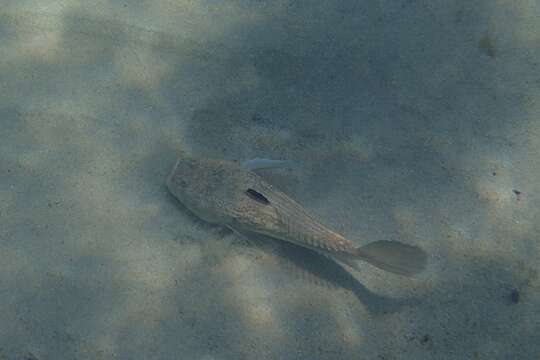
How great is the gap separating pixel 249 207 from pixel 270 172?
0.59 meters

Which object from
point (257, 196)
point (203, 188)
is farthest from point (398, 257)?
point (203, 188)

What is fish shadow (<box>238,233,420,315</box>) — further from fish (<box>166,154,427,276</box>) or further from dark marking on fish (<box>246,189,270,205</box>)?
dark marking on fish (<box>246,189,270,205</box>)

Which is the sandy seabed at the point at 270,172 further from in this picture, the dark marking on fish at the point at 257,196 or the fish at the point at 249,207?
the dark marking on fish at the point at 257,196

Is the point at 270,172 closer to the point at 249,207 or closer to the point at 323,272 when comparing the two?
the point at 249,207

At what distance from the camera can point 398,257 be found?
13.8ft

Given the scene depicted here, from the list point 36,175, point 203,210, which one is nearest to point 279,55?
point 203,210

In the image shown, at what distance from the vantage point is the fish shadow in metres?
4.45

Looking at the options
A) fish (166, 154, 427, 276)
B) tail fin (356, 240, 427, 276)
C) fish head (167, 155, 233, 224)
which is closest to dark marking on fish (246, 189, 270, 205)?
fish (166, 154, 427, 276)

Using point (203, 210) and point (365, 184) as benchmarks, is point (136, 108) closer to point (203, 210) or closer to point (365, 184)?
point (203, 210)

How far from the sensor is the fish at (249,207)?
14.7 feet

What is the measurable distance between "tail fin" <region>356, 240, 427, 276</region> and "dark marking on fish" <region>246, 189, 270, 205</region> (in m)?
1.13

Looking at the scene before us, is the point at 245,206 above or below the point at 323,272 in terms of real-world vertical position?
above

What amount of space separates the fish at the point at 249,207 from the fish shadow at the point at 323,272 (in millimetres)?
115

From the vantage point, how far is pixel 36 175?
454 cm
